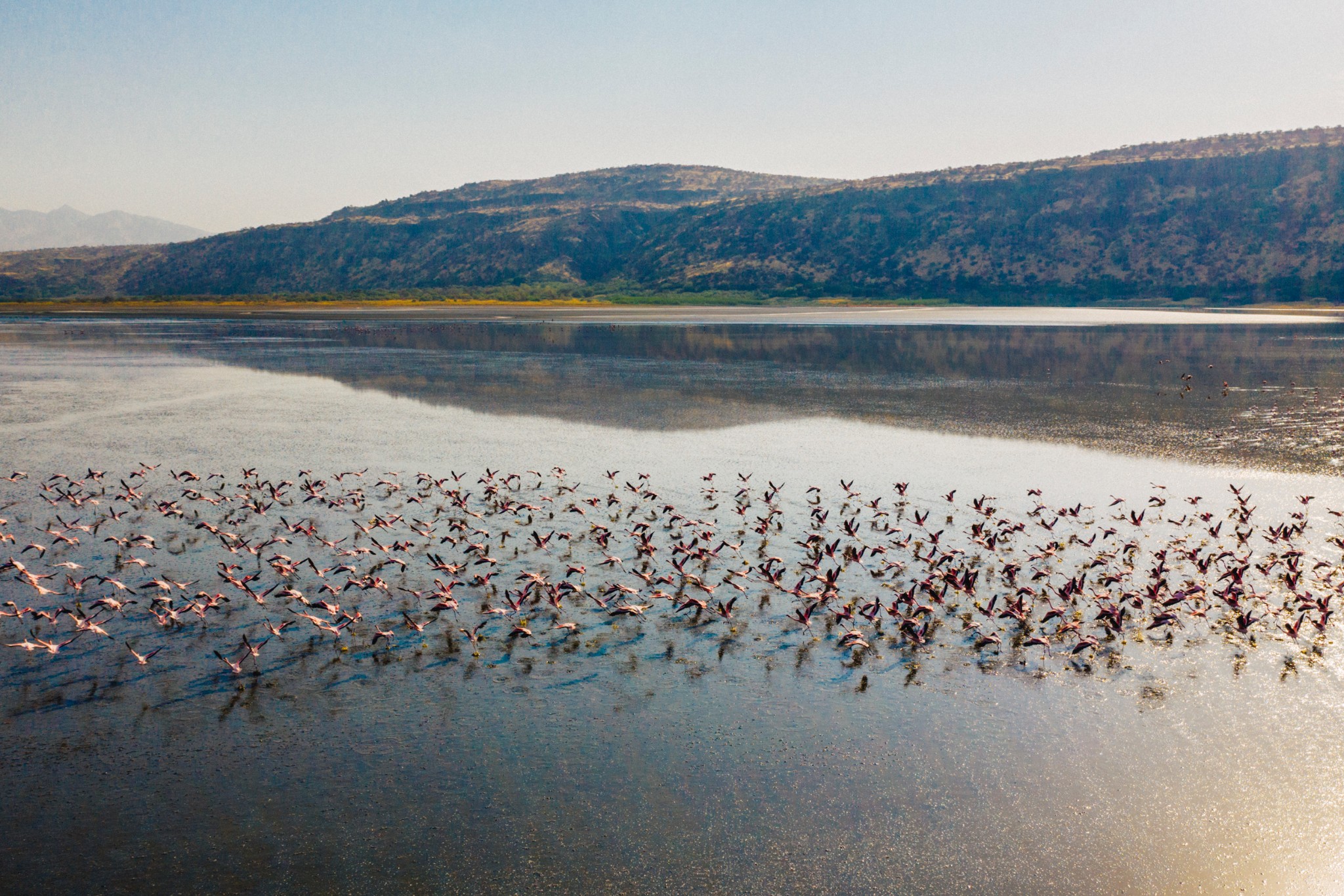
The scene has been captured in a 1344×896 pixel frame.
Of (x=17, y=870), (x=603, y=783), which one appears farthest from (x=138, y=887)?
(x=603, y=783)

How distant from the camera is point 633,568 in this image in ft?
39.9

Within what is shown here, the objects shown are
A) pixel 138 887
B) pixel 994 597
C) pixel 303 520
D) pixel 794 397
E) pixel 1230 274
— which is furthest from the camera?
pixel 1230 274

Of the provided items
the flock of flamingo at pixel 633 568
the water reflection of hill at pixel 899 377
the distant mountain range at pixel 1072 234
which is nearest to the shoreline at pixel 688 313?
the distant mountain range at pixel 1072 234

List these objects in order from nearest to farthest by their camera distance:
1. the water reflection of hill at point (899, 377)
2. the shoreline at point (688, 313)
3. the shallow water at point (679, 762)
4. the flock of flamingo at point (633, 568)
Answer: the shallow water at point (679, 762) < the flock of flamingo at point (633, 568) < the water reflection of hill at point (899, 377) < the shoreline at point (688, 313)

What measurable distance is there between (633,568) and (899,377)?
83.7 feet

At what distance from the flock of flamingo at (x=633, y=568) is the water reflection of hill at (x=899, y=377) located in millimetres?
7716

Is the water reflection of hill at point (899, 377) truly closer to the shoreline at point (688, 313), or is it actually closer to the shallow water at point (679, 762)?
the shallow water at point (679, 762)

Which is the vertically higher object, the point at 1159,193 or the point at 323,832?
the point at 1159,193

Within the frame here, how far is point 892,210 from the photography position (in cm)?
17500

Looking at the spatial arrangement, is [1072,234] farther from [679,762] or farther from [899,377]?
[679,762]

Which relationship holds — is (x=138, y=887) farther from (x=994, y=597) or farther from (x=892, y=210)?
(x=892, y=210)

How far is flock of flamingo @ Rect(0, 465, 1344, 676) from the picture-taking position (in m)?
9.96

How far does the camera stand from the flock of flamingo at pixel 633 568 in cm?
996

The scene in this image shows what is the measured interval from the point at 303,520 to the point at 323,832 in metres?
8.80
